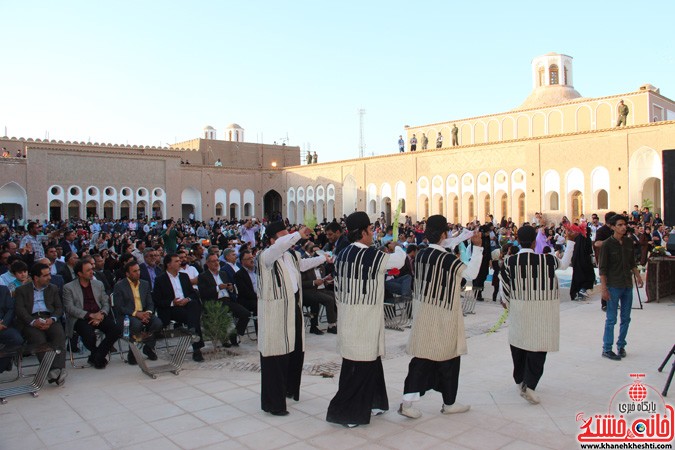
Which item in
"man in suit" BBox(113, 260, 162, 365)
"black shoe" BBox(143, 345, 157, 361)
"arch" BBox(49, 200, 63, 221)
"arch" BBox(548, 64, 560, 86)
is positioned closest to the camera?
"man in suit" BBox(113, 260, 162, 365)

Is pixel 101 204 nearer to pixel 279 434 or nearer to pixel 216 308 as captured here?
pixel 216 308

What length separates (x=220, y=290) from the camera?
7996 millimetres

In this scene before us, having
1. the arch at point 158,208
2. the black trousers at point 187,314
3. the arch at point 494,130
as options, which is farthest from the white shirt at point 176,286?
the arch at point 494,130

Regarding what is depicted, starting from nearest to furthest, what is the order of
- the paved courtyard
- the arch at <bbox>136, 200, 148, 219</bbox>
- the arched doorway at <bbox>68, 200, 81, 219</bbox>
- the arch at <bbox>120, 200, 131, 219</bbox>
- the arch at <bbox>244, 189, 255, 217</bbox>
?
the paved courtyard → the arched doorway at <bbox>68, 200, 81, 219</bbox> → the arch at <bbox>120, 200, 131, 219</bbox> → the arch at <bbox>136, 200, 148, 219</bbox> → the arch at <bbox>244, 189, 255, 217</bbox>

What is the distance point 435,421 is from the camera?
4.57 m

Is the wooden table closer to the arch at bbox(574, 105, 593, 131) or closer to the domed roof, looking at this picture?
the arch at bbox(574, 105, 593, 131)

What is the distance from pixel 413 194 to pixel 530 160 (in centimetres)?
752

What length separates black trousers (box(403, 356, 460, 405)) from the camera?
15.1 feet

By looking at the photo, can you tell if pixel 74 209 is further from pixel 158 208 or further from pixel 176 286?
pixel 176 286

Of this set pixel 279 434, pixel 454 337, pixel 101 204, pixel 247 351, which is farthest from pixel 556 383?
pixel 101 204

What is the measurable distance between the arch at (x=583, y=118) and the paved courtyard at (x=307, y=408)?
28.2 m

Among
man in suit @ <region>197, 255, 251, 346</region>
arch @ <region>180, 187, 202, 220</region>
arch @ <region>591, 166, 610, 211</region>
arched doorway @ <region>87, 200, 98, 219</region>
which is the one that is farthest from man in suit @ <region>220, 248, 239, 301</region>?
arch @ <region>180, 187, 202, 220</region>

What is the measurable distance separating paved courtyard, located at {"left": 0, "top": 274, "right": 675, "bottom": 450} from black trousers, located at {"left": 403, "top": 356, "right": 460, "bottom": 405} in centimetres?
23

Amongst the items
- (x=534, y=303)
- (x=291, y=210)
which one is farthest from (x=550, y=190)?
(x=534, y=303)
